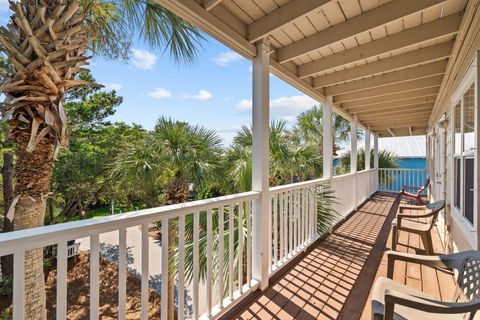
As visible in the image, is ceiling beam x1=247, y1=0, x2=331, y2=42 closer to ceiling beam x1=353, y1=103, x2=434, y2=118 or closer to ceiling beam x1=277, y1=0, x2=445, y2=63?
ceiling beam x1=277, y1=0, x2=445, y2=63

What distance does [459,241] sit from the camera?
103 inches

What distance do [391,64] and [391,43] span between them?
0.64 meters

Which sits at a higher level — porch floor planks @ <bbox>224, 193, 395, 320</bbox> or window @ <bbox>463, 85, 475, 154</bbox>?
window @ <bbox>463, 85, 475, 154</bbox>

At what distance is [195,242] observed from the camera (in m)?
1.92

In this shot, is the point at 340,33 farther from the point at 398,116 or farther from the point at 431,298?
the point at 398,116

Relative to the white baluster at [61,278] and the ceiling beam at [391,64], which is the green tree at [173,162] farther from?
the white baluster at [61,278]

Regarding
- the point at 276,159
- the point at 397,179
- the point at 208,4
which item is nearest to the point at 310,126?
the point at 397,179

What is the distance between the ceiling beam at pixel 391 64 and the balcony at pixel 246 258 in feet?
5.44

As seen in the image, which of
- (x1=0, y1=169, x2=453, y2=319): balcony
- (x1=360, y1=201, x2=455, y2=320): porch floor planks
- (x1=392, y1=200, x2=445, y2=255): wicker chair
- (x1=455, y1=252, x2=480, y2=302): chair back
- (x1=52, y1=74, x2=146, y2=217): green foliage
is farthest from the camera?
(x1=52, y1=74, x2=146, y2=217): green foliage

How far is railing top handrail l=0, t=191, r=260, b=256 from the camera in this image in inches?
39.8

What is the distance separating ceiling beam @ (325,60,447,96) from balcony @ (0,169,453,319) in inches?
65.0

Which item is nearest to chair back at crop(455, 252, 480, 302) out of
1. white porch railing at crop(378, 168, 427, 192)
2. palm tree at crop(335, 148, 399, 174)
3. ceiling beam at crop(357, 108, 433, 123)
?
ceiling beam at crop(357, 108, 433, 123)

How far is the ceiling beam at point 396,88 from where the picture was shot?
404 centimetres

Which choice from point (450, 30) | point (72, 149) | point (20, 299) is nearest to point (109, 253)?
point (72, 149)
